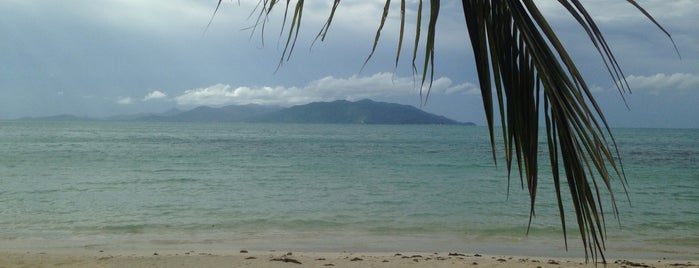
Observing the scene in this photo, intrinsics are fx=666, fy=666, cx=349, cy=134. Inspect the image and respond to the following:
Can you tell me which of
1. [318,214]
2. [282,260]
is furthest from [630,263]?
[318,214]

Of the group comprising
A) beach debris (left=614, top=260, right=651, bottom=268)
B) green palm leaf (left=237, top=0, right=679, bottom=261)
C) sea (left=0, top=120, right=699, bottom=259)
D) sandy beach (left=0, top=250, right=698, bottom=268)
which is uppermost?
green palm leaf (left=237, top=0, right=679, bottom=261)

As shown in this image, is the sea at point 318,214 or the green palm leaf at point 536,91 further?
the sea at point 318,214

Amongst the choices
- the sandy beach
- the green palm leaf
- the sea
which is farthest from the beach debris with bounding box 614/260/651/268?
the green palm leaf

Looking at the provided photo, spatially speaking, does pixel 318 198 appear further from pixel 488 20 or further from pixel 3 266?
pixel 488 20

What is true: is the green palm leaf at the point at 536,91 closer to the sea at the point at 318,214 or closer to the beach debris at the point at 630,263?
the sea at the point at 318,214

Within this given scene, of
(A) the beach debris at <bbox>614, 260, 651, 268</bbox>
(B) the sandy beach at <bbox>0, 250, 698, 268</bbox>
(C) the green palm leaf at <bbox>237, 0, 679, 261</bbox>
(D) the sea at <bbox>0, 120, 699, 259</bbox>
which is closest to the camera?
(C) the green palm leaf at <bbox>237, 0, 679, 261</bbox>

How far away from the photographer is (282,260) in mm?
8078

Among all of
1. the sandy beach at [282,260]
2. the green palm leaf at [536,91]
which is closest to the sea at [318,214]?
the sandy beach at [282,260]

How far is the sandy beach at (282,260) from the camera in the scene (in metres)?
7.86

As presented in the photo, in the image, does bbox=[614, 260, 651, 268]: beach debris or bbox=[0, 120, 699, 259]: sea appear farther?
bbox=[0, 120, 699, 259]: sea

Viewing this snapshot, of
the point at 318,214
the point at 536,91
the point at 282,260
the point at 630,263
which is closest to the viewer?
the point at 536,91

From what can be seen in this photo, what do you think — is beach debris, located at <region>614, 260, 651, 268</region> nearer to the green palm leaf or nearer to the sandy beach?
the sandy beach

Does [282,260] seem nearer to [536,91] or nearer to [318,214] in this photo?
[318,214]

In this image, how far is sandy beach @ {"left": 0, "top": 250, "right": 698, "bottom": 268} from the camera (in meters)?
7.86
